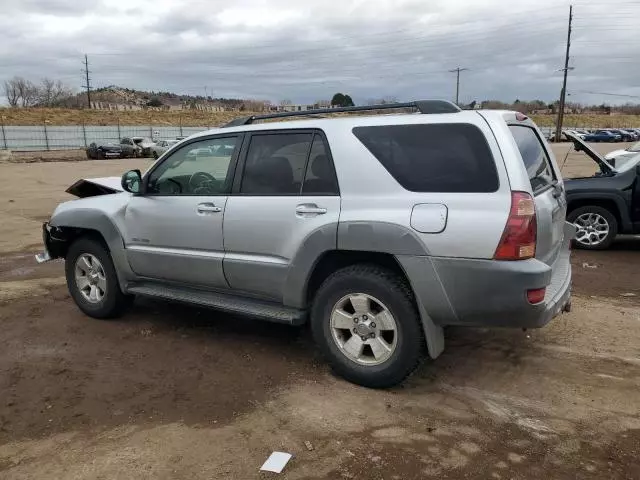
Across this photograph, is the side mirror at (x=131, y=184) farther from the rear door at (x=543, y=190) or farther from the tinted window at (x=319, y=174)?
the rear door at (x=543, y=190)

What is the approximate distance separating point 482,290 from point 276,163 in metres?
1.77

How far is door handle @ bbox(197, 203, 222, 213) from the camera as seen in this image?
4430 mm

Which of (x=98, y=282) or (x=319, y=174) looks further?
(x=98, y=282)

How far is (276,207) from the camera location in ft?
13.5

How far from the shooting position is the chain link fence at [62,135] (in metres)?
47.2

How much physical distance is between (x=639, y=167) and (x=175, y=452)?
736cm

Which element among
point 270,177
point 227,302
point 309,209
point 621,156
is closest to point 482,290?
point 309,209

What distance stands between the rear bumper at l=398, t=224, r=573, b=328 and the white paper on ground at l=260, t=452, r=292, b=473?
1231 mm

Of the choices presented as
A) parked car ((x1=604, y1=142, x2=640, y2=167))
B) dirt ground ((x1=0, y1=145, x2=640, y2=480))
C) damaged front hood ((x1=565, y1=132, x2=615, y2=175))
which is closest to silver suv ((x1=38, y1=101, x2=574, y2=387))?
dirt ground ((x1=0, y1=145, x2=640, y2=480))

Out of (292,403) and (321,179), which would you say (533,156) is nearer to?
(321,179)

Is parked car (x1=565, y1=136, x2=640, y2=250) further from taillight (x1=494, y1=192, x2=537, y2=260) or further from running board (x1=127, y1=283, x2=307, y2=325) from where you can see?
running board (x1=127, y1=283, x2=307, y2=325)

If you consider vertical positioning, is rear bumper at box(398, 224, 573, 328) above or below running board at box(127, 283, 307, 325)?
above

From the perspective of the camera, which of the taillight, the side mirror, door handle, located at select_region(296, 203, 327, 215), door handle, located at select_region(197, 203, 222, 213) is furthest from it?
the side mirror

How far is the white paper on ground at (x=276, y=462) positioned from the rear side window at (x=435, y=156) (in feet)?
5.75
